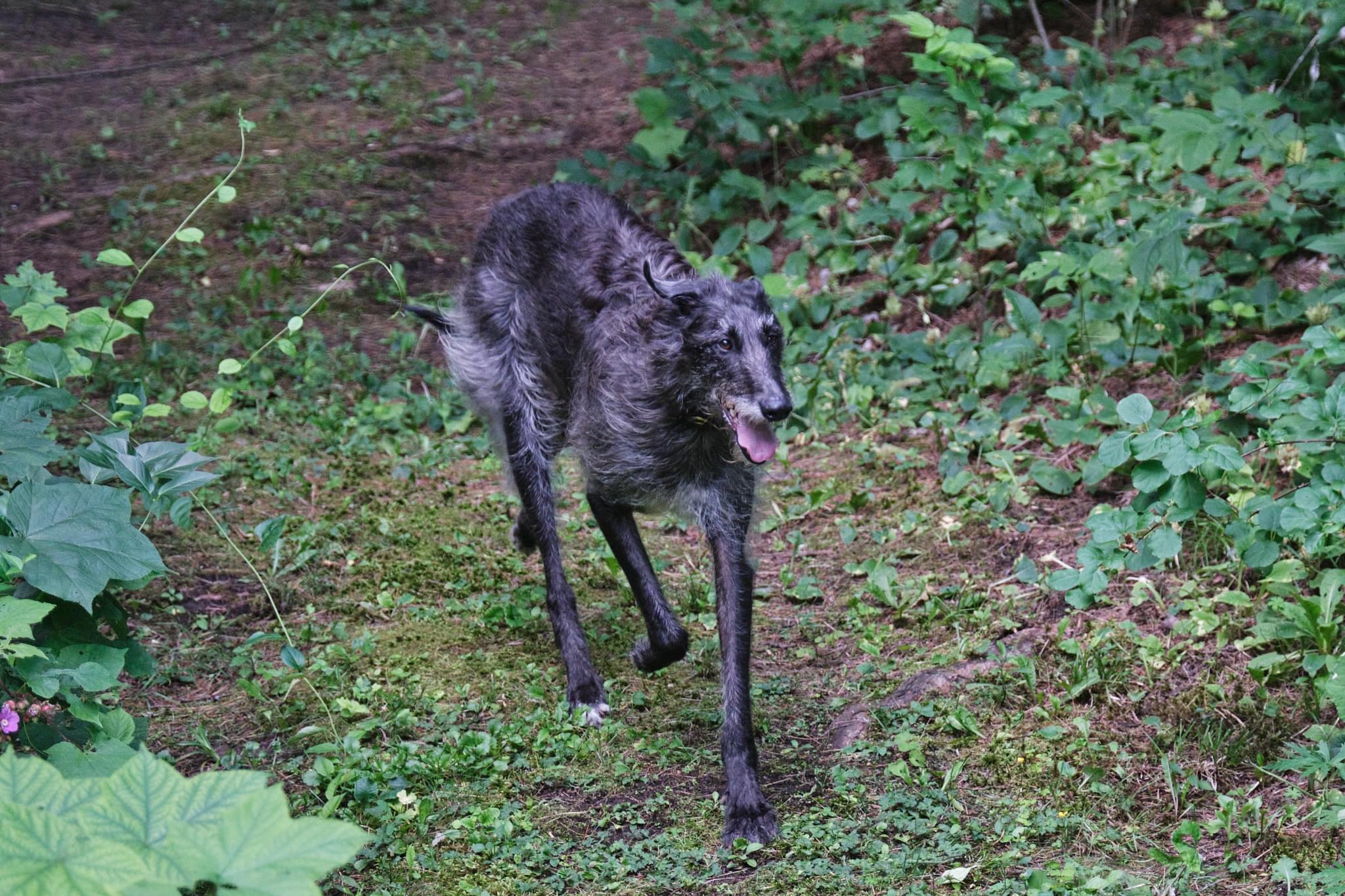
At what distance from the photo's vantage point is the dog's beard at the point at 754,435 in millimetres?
4371

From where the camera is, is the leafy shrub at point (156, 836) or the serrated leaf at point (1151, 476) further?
the serrated leaf at point (1151, 476)

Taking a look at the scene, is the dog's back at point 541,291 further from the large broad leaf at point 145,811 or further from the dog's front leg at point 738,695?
the large broad leaf at point 145,811

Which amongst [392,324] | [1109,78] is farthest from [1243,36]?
[392,324]

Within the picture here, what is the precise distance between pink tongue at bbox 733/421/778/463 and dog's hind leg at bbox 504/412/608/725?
1174 mm

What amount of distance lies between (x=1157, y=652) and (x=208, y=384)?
524cm

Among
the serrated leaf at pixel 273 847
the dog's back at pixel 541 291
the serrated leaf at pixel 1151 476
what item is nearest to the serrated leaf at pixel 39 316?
the dog's back at pixel 541 291

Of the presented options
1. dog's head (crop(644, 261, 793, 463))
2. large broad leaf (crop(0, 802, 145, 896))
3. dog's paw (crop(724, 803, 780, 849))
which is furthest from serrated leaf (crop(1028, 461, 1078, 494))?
large broad leaf (crop(0, 802, 145, 896))

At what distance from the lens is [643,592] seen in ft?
16.1

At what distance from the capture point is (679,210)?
8.79 meters

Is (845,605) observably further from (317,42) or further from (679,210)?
(317,42)

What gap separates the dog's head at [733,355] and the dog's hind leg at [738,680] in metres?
0.38

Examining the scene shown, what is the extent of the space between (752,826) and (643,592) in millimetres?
1160

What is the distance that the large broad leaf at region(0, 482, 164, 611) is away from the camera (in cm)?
313

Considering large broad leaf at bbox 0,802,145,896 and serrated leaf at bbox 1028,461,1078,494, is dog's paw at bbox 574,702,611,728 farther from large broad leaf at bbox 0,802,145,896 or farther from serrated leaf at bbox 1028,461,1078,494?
large broad leaf at bbox 0,802,145,896
